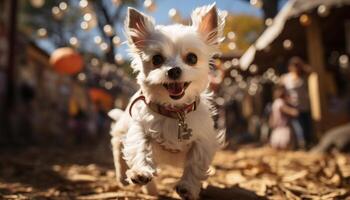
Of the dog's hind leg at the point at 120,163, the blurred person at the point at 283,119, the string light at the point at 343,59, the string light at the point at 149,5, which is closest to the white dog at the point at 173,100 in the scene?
the dog's hind leg at the point at 120,163

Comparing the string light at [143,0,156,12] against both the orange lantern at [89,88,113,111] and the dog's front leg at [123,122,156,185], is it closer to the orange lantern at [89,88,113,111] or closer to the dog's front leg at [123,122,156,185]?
the dog's front leg at [123,122,156,185]

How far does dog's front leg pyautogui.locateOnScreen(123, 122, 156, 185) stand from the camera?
3.14 metres

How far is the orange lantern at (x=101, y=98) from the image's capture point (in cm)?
2203

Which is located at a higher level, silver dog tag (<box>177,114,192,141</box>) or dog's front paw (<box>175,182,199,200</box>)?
silver dog tag (<box>177,114,192,141</box>)

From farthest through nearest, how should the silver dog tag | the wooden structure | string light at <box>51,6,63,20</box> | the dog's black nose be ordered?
the wooden structure < string light at <box>51,6,63,20</box> < the silver dog tag < the dog's black nose

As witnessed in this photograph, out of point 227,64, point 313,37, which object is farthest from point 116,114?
point 313,37

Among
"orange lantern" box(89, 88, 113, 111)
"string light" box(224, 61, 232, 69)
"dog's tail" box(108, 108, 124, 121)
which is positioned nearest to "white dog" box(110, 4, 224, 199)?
"dog's tail" box(108, 108, 124, 121)

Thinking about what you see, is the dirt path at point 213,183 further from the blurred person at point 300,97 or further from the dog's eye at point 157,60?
the blurred person at point 300,97

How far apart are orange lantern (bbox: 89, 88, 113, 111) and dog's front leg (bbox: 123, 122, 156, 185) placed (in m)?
18.7

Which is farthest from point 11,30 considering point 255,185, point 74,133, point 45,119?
point 255,185

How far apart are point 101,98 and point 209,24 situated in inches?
753

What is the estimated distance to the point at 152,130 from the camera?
3.39 meters

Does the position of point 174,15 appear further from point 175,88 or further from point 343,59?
point 343,59

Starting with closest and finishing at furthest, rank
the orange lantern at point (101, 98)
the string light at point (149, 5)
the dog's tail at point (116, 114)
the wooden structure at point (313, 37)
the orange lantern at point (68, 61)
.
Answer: the dog's tail at point (116, 114)
the string light at point (149, 5)
the wooden structure at point (313, 37)
the orange lantern at point (68, 61)
the orange lantern at point (101, 98)
